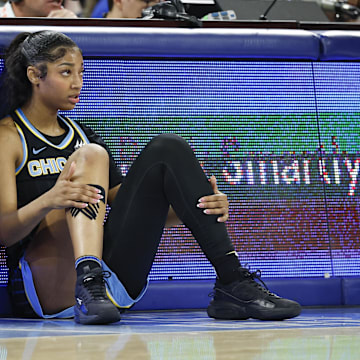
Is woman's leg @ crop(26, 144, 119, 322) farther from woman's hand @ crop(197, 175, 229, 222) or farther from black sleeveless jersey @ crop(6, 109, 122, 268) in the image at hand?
woman's hand @ crop(197, 175, 229, 222)

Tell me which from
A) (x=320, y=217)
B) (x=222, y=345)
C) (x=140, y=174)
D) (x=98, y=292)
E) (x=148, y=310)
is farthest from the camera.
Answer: (x=320, y=217)

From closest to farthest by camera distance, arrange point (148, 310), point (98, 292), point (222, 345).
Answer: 1. point (222, 345)
2. point (98, 292)
3. point (148, 310)

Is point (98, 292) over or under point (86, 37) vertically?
under

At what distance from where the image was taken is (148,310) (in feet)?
6.01

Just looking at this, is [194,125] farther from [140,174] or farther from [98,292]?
[98,292]

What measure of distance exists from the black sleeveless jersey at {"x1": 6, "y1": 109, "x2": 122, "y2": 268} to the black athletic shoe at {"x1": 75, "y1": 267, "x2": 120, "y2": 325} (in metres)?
0.27

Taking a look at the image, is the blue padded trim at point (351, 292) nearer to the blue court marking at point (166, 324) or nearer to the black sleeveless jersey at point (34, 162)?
the blue court marking at point (166, 324)

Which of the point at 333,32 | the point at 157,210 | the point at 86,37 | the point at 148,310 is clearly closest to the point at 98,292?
the point at 157,210

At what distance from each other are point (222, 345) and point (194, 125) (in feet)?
3.10

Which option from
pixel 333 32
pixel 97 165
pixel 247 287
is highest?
pixel 333 32

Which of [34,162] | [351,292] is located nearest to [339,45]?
[351,292]

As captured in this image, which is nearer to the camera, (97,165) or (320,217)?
(97,165)

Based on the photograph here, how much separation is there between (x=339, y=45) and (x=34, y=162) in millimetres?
934

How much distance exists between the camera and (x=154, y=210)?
62.7 inches
